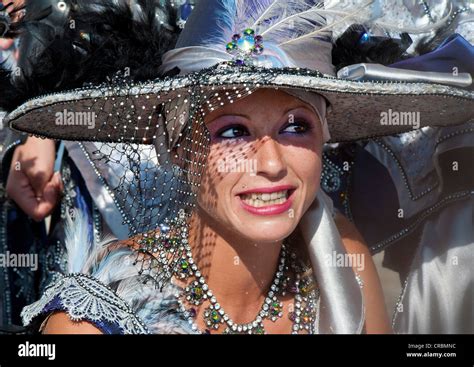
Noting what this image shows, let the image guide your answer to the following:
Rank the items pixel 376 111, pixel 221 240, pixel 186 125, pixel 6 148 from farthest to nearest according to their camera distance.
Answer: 1. pixel 6 148
2. pixel 376 111
3. pixel 221 240
4. pixel 186 125

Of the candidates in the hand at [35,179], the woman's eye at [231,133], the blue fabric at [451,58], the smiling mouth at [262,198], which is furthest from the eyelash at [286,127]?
the hand at [35,179]

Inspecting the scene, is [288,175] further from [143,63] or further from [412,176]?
[412,176]

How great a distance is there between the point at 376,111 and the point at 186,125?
580 mm

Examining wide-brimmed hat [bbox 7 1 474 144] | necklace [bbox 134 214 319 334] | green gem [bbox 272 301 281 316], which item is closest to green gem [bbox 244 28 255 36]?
wide-brimmed hat [bbox 7 1 474 144]

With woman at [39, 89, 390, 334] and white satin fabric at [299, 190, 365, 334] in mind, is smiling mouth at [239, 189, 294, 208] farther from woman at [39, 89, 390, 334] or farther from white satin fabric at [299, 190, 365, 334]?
white satin fabric at [299, 190, 365, 334]

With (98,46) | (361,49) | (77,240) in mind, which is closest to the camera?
(98,46)

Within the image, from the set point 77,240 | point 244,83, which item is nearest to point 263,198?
point 244,83

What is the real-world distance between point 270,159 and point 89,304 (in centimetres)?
54

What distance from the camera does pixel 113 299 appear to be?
189 centimetres

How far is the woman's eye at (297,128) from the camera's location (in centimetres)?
196

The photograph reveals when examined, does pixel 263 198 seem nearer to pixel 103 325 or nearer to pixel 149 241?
pixel 149 241

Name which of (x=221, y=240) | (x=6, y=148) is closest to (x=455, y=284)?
(x=221, y=240)
